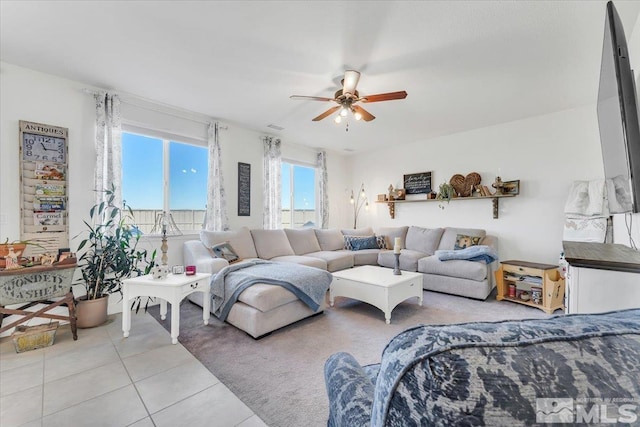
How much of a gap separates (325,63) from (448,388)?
106 inches

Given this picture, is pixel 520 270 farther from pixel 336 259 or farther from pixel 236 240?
pixel 236 240

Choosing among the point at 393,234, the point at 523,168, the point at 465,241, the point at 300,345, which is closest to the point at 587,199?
the point at 523,168

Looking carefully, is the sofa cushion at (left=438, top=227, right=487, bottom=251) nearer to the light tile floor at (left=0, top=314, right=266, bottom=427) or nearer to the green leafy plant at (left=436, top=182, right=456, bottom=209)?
the green leafy plant at (left=436, top=182, right=456, bottom=209)

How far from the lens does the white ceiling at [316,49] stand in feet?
6.26

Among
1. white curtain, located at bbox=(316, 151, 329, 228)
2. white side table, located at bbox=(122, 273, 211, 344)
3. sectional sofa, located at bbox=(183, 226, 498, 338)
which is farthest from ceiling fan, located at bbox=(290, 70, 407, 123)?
white curtain, located at bbox=(316, 151, 329, 228)

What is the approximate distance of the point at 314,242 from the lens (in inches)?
195

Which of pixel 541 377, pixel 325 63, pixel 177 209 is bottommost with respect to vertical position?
pixel 541 377

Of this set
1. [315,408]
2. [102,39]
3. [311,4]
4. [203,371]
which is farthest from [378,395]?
[102,39]

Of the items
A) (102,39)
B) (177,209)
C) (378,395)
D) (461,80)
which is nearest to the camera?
(378,395)

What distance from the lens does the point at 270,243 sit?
4273mm

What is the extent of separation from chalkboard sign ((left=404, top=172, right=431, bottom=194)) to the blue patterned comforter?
496cm

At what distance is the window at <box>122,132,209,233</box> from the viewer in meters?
3.48

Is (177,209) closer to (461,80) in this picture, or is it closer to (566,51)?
(461,80)

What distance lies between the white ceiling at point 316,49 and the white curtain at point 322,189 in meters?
2.16
